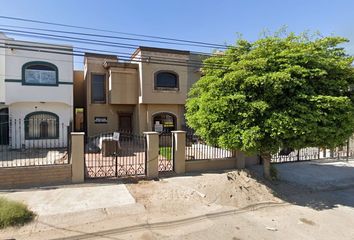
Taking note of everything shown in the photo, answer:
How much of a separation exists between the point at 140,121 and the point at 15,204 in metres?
11.9

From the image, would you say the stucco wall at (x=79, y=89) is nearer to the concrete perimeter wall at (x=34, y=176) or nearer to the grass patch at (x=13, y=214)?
the concrete perimeter wall at (x=34, y=176)

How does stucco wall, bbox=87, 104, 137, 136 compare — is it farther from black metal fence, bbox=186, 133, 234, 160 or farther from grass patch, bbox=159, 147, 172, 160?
black metal fence, bbox=186, 133, 234, 160

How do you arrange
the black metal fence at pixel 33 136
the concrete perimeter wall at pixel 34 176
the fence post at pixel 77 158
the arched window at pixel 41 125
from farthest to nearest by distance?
the arched window at pixel 41 125, the black metal fence at pixel 33 136, the fence post at pixel 77 158, the concrete perimeter wall at pixel 34 176

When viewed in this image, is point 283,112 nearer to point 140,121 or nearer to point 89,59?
point 140,121

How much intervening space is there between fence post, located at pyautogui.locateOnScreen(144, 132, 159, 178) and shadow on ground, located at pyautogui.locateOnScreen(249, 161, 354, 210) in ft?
12.5

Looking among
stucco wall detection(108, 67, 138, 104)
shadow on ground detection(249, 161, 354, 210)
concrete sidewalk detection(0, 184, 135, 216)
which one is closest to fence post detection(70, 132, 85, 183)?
concrete sidewalk detection(0, 184, 135, 216)

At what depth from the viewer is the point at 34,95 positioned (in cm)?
1520

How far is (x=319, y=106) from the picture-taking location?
7.32m

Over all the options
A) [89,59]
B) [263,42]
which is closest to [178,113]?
[89,59]

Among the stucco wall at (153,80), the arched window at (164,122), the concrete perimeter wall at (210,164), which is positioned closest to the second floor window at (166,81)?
the stucco wall at (153,80)

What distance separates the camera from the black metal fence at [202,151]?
1089 cm

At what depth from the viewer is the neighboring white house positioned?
1476 centimetres

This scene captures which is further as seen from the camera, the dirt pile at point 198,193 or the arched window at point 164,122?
the arched window at point 164,122

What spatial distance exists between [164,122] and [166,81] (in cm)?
309
